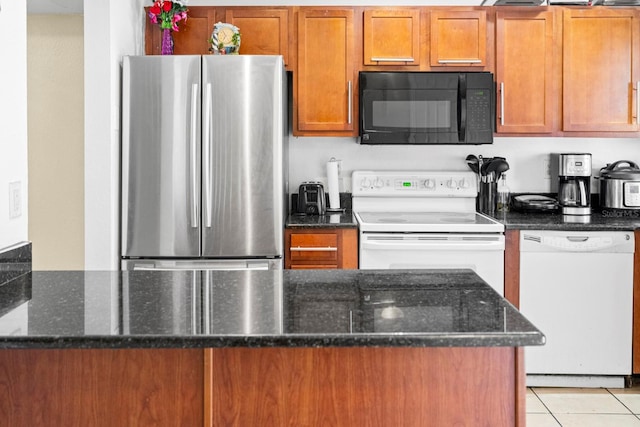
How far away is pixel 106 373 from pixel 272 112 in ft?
6.92

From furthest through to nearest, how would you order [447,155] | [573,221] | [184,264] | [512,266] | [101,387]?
[447,155]
[573,221]
[512,266]
[184,264]
[101,387]

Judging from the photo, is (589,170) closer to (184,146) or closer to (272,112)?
(272,112)

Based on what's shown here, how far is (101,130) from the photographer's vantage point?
3160mm

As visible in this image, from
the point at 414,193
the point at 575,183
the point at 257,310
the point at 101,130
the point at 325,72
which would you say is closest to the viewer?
the point at 257,310

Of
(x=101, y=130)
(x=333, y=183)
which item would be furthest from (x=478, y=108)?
(x=101, y=130)

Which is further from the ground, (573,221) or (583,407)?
(573,221)

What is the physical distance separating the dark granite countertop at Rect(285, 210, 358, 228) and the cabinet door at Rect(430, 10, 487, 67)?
1.06m

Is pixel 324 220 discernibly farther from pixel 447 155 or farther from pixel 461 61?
pixel 461 61

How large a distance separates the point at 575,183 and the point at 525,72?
0.74 m

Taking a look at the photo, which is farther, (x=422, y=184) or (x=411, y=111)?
(x=422, y=184)

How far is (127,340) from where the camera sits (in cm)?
123

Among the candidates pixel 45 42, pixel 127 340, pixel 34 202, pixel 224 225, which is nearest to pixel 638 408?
pixel 224 225

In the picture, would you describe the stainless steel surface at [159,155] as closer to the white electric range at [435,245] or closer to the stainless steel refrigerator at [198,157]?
the stainless steel refrigerator at [198,157]

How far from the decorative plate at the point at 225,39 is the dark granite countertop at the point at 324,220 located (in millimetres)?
1003
